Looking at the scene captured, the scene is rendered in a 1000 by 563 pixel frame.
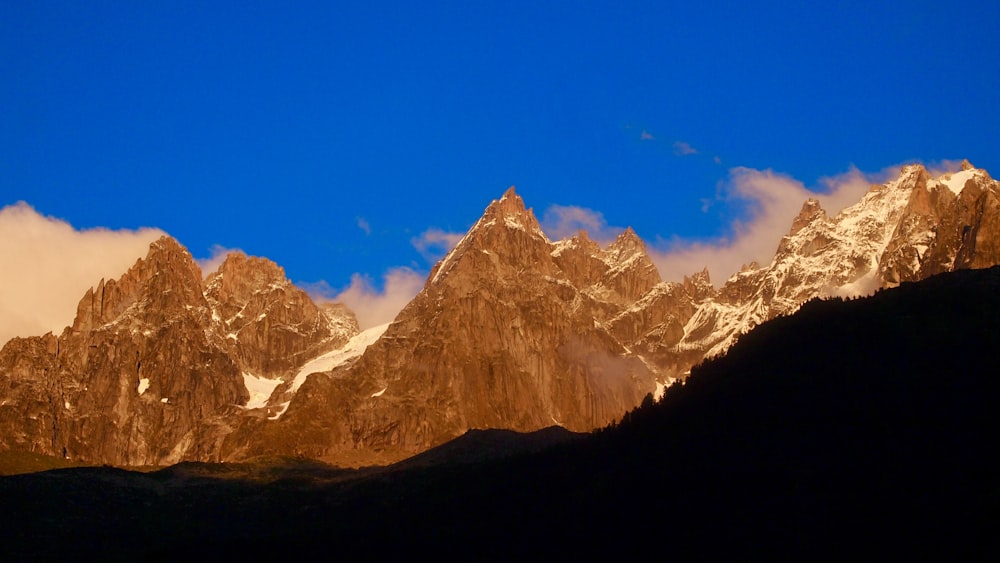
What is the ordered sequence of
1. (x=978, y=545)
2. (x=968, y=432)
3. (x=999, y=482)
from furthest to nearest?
(x=968, y=432)
(x=999, y=482)
(x=978, y=545)

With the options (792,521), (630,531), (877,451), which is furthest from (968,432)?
(630,531)

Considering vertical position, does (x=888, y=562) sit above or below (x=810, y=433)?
below

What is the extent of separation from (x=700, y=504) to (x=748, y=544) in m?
16.2

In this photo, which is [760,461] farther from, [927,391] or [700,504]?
[927,391]

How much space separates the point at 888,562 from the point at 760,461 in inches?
1471

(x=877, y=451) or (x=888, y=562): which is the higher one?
(x=877, y=451)

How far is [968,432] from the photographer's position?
595 ft

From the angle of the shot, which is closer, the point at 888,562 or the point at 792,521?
the point at 888,562

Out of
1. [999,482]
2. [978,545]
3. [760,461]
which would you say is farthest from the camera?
[760,461]

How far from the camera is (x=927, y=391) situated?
643 feet

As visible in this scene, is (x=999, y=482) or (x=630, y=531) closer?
(x=999, y=482)

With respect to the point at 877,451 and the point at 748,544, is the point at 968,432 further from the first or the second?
the point at 748,544

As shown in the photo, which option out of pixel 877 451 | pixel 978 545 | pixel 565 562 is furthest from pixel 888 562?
pixel 565 562

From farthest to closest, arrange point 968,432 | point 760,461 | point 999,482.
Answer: point 760,461 < point 968,432 < point 999,482
